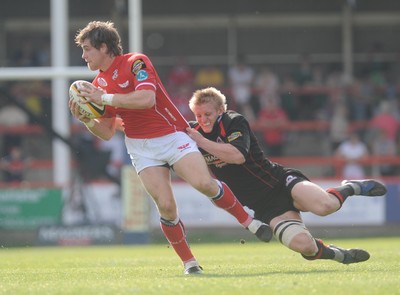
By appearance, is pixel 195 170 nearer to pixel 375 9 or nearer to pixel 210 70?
pixel 210 70

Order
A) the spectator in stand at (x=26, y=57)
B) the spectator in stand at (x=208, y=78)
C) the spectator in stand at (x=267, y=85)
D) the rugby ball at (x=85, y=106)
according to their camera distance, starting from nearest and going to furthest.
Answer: the rugby ball at (x=85, y=106), the spectator in stand at (x=267, y=85), the spectator in stand at (x=26, y=57), the spectator in stand at (x=208, y=78)

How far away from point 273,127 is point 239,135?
41.7ft

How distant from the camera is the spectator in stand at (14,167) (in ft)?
67.9

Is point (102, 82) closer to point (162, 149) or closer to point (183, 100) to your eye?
point (162, 149)

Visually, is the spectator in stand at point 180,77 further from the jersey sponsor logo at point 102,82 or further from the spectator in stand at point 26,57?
the jersey sponsor logo at point 102,82

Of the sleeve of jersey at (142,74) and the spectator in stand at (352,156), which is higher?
the sleeve of jersey at (142,74)

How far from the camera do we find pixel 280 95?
2280cm

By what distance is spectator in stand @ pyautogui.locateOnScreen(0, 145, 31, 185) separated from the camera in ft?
67.9

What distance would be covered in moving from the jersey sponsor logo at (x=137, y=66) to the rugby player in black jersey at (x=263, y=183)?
22.8 inches

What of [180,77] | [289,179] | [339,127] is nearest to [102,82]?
[289,179]

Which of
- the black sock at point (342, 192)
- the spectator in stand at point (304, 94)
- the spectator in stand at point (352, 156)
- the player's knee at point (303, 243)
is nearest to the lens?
the player's knee at point (303, 243)

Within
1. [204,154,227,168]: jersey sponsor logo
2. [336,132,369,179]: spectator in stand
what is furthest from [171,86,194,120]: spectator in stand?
[204,154,227,168]: jersey sponsor logo

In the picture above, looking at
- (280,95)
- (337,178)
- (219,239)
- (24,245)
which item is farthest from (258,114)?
(24,245)

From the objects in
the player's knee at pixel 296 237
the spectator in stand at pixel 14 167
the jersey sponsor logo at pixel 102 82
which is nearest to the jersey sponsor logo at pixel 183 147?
the jersey sponsor logo at pixel 102 82
